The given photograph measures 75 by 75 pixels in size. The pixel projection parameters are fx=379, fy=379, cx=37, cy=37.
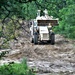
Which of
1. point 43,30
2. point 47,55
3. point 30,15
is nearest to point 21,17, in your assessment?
point 30,15

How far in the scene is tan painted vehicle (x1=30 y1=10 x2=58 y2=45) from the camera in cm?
2403

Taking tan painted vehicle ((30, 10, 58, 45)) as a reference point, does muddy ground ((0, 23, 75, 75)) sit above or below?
below

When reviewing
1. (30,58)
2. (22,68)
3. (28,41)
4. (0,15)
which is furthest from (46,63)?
(0,15)

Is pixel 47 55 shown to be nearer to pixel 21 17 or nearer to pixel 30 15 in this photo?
pixel 30 15

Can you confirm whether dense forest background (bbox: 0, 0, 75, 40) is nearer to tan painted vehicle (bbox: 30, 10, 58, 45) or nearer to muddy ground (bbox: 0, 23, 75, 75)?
tan painted vehicle (bbox: 30, 10, 58, 45)

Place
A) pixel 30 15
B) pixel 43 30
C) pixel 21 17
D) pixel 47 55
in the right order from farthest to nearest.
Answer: pixel 43 30 < pixel 47 55 < pixel 30 15 < pixel 21 17

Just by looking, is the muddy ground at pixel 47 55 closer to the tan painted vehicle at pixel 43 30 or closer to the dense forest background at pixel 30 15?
the tan painted vehicle at pixel 43 30

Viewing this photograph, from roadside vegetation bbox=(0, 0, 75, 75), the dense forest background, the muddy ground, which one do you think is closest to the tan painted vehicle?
the muddy ground

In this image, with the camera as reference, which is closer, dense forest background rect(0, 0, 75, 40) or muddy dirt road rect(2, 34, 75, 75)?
dense forest background rect(0, 0, 75, 40)

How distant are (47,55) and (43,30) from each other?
4.27 m

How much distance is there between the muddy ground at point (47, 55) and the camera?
53.9 ft

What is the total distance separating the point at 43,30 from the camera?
24219 mm

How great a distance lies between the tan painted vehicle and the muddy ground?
0.39 m

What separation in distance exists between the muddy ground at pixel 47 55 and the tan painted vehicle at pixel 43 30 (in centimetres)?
39
